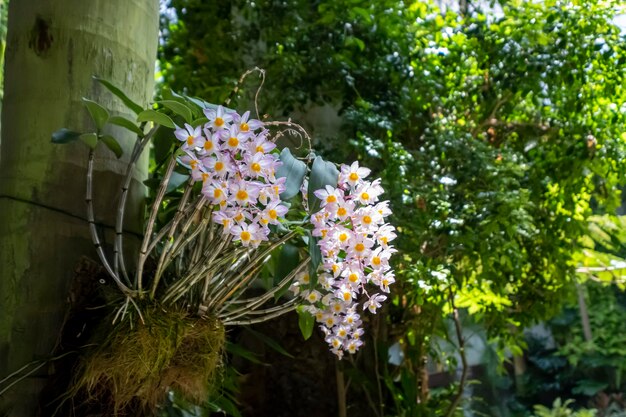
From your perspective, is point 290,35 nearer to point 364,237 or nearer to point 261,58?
point 261,58

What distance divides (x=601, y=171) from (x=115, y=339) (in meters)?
2.39

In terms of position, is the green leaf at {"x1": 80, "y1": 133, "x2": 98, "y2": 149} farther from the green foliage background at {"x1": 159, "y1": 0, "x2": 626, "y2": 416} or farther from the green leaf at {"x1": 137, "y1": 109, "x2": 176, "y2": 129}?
the green foliage background at {"x1": 159, "y1": 0, "x2": 626, "y2": 416}

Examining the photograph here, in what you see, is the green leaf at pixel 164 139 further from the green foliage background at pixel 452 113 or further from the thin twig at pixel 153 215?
the green foliage background at pixel 452 113

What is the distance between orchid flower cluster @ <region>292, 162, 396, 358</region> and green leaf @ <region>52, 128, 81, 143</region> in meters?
0.43

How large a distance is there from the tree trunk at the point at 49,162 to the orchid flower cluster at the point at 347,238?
0.40 meters

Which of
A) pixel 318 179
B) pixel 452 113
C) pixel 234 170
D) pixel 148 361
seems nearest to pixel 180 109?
pixel 234 170

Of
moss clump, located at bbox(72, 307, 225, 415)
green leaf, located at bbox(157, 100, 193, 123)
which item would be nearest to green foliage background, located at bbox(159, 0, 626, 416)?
moss clump, located at bbox(72, 307, 225, 415)

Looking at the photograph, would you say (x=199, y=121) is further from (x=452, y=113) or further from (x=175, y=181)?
(x=452, y=113)

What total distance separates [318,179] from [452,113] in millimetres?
2052

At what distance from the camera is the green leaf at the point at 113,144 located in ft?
3.92

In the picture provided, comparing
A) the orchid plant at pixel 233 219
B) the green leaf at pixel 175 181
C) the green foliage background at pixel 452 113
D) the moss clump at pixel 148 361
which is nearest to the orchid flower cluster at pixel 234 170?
the orchid plant at pixel 233 219

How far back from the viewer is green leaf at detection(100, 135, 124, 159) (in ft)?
3.92

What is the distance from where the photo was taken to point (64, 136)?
1.13 metres

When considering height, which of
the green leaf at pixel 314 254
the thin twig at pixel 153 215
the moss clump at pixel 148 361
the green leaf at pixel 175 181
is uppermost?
the green leaf at pixel 175 181
